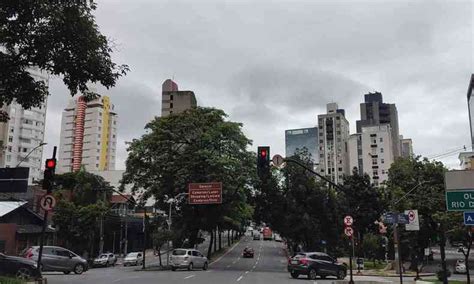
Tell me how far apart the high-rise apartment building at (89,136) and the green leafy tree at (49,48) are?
141424 mm

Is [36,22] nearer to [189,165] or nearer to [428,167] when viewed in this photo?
[189,165]

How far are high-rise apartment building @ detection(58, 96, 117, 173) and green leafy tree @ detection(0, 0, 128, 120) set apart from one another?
464ft

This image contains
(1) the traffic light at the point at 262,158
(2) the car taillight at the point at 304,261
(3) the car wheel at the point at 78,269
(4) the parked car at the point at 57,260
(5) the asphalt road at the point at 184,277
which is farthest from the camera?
(2) the car taillight at the point at 304,261

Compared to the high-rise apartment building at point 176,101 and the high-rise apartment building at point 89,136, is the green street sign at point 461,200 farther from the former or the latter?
the high-rise apartment building at point 89,136

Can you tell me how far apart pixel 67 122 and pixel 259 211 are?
419 feet

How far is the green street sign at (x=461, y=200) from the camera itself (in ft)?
59.9

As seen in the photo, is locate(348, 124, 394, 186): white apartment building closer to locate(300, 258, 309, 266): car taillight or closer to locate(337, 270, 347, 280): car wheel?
locate(337, 270, 347, 280): car wheel

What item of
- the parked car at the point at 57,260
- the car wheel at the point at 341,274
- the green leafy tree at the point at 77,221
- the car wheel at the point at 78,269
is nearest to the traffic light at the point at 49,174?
the parked car at the point at 57,260

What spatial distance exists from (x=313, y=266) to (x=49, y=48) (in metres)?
24.5

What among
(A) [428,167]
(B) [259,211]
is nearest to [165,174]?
(B) [259,211]

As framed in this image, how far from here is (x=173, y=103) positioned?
11050 cm

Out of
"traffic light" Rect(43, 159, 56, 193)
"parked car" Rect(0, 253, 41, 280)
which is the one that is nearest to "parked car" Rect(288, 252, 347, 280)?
"parked car" Rect(0, 253, 41, 280)

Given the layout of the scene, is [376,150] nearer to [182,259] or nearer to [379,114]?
[379,114]

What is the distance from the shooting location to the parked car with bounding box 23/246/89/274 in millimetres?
29984
